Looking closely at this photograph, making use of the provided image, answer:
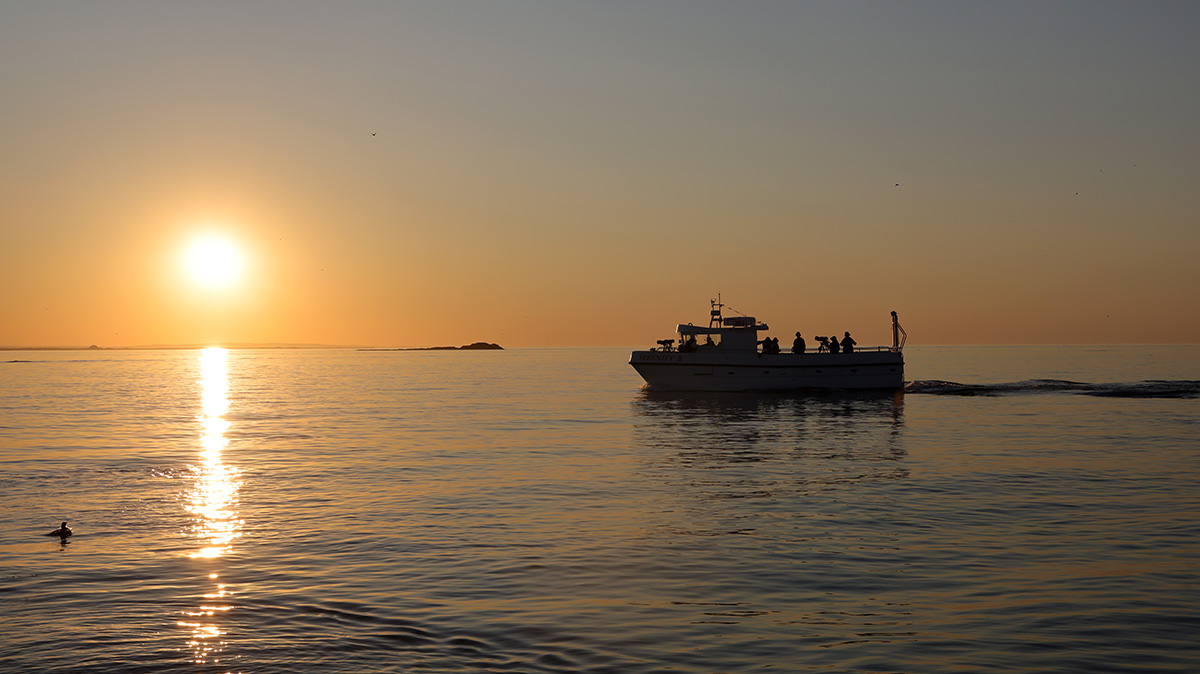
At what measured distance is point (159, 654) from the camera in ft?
32.9

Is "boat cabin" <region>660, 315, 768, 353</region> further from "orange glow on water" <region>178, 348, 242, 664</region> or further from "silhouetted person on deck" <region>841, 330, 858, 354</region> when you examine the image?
"orange glow on water" <region>178, 348, 242, 664</region>

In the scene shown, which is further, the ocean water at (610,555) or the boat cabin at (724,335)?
the boat cabin at (724,335)

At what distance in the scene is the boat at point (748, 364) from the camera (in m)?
57.8

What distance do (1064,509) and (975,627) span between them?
9581mm

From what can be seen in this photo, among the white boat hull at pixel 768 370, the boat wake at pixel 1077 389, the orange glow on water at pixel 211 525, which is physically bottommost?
the orange glow on water at pixel 211 525

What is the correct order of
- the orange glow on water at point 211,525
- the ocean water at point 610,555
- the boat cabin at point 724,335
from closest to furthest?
the ocean water at point 610,555 → the orange glow on water at point 211,525 → the boat cabin at point 724,335

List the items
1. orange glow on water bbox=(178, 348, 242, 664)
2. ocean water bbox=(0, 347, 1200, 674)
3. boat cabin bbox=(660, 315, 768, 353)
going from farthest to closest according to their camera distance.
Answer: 1. boat cabin bbox=(660, 315, 768, 353)
2. orange glow on water bbox=(178, 348, 242, 664)
3. ocean water bbox=(0, 347, 1200, 674)

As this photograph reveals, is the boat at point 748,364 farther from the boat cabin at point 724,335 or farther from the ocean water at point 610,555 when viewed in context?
the ocean water at point 610,555

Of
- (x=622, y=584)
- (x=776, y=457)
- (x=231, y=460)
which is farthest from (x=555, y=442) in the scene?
(x=622, y=584)

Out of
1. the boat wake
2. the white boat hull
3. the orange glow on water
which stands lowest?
the orange glow on water

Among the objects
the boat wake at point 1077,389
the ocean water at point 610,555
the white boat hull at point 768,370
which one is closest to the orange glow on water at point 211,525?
the ocean water at point 610,555

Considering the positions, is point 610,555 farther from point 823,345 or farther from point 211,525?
point 823,345

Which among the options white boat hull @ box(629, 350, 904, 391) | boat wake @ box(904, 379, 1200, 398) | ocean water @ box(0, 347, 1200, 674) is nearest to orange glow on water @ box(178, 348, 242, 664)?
ocean water @ box(0, 347, 1200, 674)

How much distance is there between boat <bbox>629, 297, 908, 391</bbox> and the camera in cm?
5775
